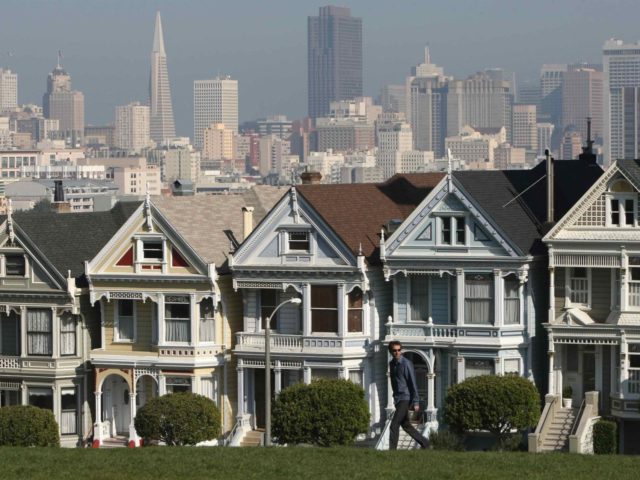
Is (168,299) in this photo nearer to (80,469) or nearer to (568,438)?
(568,438)

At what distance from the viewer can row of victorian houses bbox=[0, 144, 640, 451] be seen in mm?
44906

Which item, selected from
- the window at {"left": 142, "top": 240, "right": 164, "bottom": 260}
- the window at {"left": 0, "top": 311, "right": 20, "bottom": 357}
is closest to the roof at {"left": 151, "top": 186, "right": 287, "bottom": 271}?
the window at {"left": 142, "top": 240, "right": 164, "bottom": 260}

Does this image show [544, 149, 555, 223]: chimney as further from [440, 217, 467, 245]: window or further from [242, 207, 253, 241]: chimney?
[242, 207, 253, 241]: chimney

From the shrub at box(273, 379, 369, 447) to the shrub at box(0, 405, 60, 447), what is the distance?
516 cm

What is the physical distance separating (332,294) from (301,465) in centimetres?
1494

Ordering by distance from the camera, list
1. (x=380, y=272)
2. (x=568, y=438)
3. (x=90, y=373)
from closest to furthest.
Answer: (x=568, y=438) < (x=380, y=272) < (x=90, y=373)

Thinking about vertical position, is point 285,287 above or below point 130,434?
above

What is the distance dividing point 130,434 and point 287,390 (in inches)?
229

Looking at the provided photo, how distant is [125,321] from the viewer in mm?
50094

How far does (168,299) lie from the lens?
49.1m

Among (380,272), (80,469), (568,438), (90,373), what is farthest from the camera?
(90,373)

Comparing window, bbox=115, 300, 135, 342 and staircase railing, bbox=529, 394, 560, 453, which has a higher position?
window, bbox=115, 300, 135, 342

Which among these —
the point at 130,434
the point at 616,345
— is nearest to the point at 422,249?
the point at 616,345

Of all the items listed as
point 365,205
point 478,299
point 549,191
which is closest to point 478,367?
point 478,299
